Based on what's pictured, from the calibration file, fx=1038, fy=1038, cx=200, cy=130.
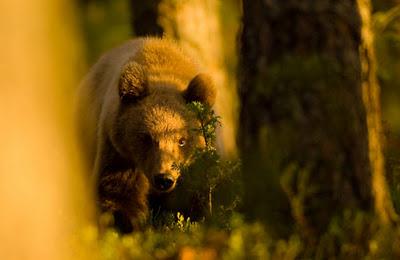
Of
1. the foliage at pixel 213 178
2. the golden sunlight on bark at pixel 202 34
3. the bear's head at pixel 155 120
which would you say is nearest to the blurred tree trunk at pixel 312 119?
the foliage at pixel 213 178

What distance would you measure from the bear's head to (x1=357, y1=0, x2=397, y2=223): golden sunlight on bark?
223 centimetres

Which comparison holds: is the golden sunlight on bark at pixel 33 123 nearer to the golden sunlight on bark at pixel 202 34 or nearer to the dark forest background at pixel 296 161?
the dark forest background at pixel 296 161

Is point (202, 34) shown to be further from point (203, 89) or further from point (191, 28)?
point (203, 89)

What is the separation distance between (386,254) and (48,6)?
2705 mm

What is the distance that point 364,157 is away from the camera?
19.3 feet

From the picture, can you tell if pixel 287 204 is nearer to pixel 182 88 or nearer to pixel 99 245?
pixel 99 245

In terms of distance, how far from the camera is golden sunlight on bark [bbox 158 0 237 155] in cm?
1191

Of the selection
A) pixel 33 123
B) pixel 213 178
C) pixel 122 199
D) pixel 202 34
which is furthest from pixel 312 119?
pixel 202 34

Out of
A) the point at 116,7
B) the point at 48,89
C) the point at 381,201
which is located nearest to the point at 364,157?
the point at 381,201

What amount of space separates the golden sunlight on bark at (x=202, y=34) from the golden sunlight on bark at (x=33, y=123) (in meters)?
7.87

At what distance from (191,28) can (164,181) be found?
4593 millimetres

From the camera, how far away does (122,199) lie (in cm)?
877

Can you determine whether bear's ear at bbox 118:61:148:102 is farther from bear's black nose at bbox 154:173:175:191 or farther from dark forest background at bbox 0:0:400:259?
dark forest background at bbox 0:0:400:259

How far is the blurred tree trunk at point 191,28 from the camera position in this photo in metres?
11.9
